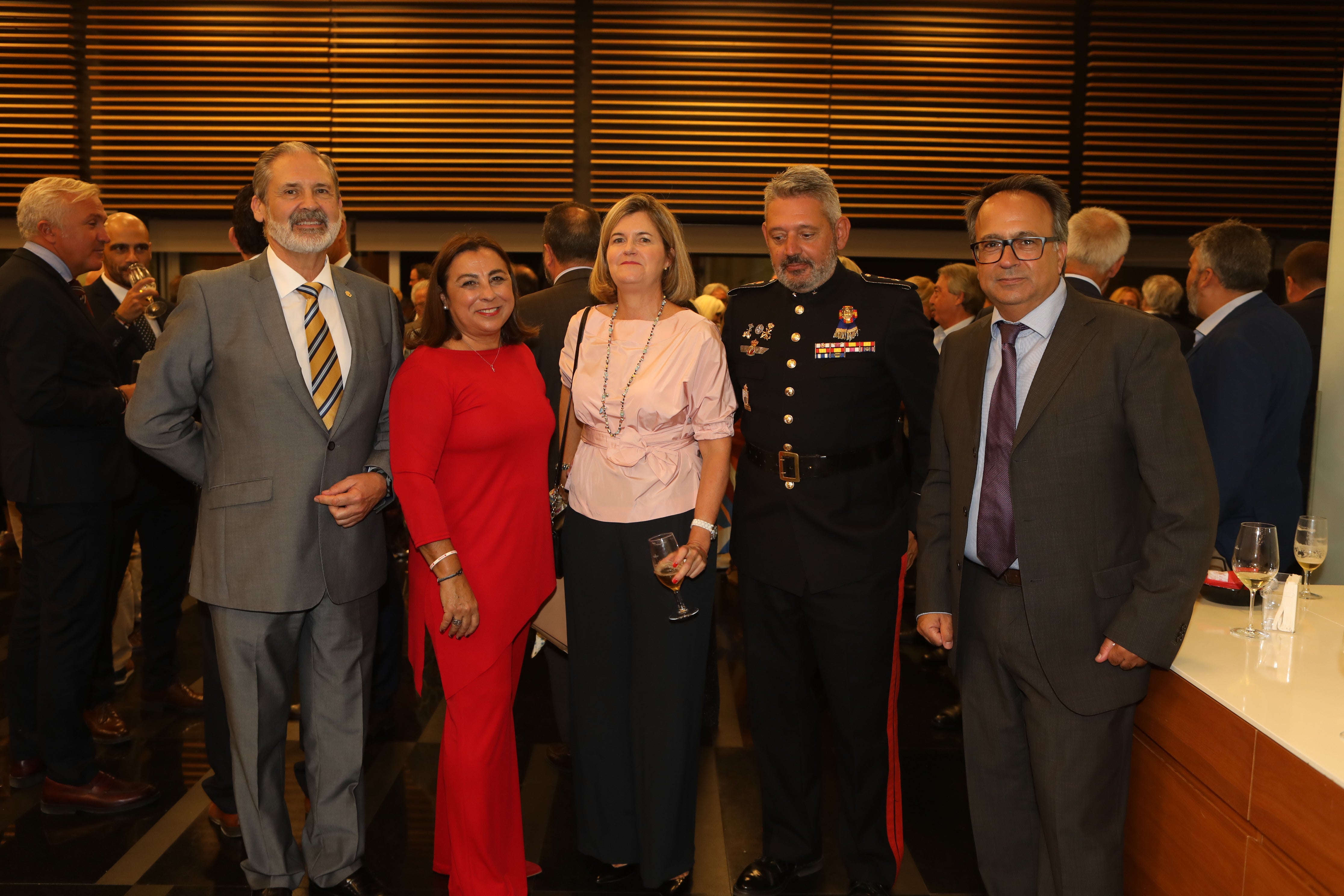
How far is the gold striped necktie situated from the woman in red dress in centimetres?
16

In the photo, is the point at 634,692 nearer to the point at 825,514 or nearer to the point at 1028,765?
the point at 825,514

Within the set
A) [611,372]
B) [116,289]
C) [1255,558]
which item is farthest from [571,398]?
[116,289]

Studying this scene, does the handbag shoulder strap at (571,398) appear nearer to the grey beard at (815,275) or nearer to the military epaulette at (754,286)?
the military epaulette at (754,286)

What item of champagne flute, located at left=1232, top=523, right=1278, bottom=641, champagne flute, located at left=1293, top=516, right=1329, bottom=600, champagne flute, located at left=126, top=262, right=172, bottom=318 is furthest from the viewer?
champagne flute, located at left=126, top=262, right=172, bottom=318

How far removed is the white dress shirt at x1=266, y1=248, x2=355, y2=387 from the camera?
2.49 metres

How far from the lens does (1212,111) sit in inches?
272

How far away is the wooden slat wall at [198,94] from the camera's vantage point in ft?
22.3

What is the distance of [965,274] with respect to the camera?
5496 millimetres

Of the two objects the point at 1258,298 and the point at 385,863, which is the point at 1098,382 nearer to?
the point at 1258,298


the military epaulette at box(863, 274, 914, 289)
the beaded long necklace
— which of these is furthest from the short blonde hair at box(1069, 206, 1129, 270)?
the beaded long necklace

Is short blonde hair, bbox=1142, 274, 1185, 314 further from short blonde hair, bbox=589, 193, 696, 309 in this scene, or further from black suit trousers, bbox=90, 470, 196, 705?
black suit trousers, bbox=90, 470, 196, 705

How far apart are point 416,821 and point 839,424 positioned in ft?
6.38

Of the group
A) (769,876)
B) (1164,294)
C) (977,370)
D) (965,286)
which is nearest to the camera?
(977,370)

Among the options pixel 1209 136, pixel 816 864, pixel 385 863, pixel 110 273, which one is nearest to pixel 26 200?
pixel 110 273
